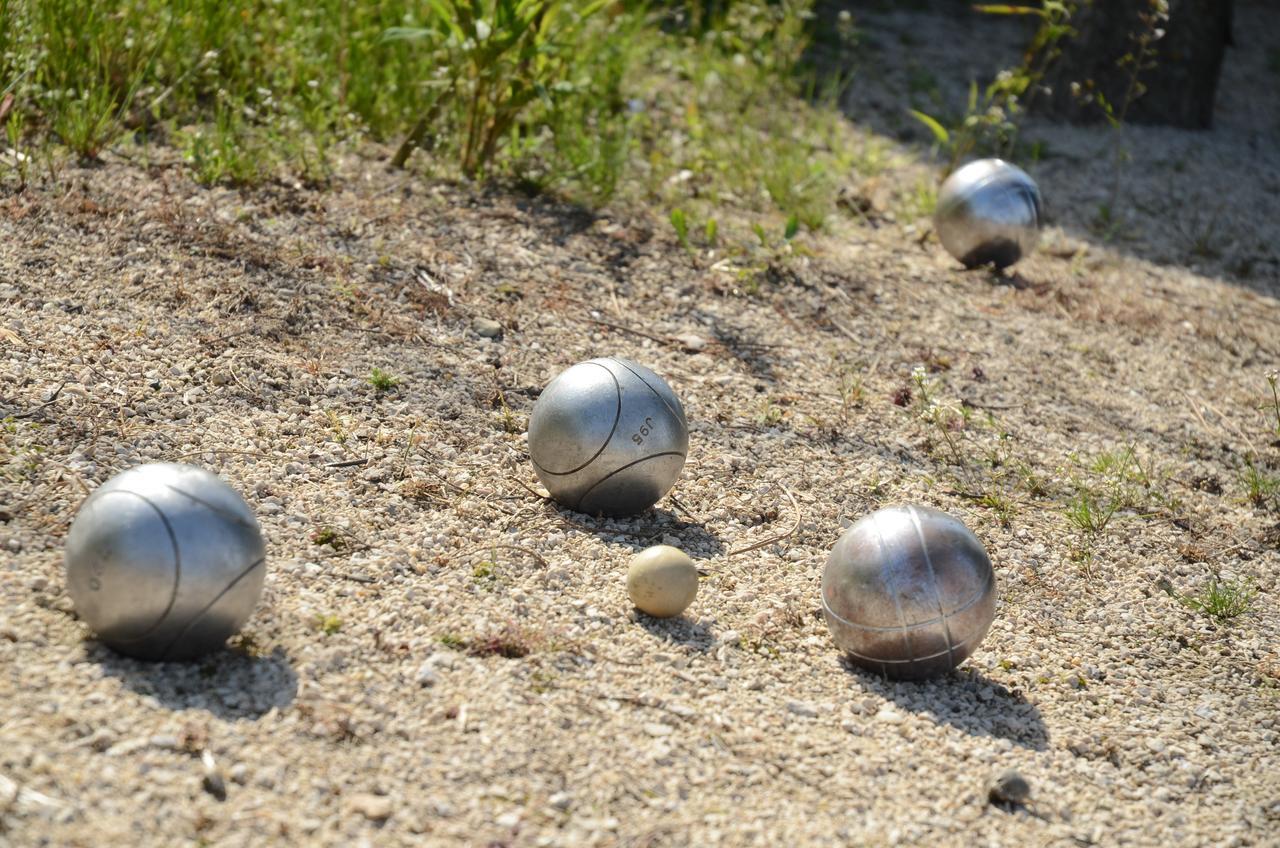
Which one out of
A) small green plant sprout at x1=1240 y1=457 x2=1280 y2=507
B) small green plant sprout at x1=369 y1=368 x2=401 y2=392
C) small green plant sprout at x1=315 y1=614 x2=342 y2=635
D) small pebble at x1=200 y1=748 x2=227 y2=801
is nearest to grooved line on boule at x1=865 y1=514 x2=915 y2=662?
small green plant sprout at x1=315 y1=614 x2=342 y2=635

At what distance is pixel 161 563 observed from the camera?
3.34 metres

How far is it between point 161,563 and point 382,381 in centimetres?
193

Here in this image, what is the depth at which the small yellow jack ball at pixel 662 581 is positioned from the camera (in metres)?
4.00

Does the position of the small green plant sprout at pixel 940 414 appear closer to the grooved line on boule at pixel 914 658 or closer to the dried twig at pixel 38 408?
the grooved line on boule at pixel 914 658

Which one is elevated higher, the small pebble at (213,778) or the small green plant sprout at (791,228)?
the small green plant sprout at (791,228)

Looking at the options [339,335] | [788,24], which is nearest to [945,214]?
Answer: [788,24]

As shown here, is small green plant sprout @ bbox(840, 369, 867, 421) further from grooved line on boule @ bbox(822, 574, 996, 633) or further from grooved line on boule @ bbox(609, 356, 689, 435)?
grooved line on boule @ bbox(822, 574, 996, 633)

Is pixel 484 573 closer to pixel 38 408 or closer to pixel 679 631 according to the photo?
pixel 679 631

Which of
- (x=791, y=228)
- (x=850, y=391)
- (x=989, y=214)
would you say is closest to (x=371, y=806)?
(x=850, y=391)

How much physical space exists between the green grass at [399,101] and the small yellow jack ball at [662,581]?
3.19m

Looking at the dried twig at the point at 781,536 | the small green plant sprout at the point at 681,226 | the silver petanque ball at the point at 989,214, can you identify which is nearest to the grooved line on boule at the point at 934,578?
the dried twig at the point at 781,536

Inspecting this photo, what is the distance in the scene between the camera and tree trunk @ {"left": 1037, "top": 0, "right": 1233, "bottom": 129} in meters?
9.40

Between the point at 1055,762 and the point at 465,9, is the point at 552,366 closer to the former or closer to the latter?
the point at 465,9

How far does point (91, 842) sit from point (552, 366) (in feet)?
10.3
